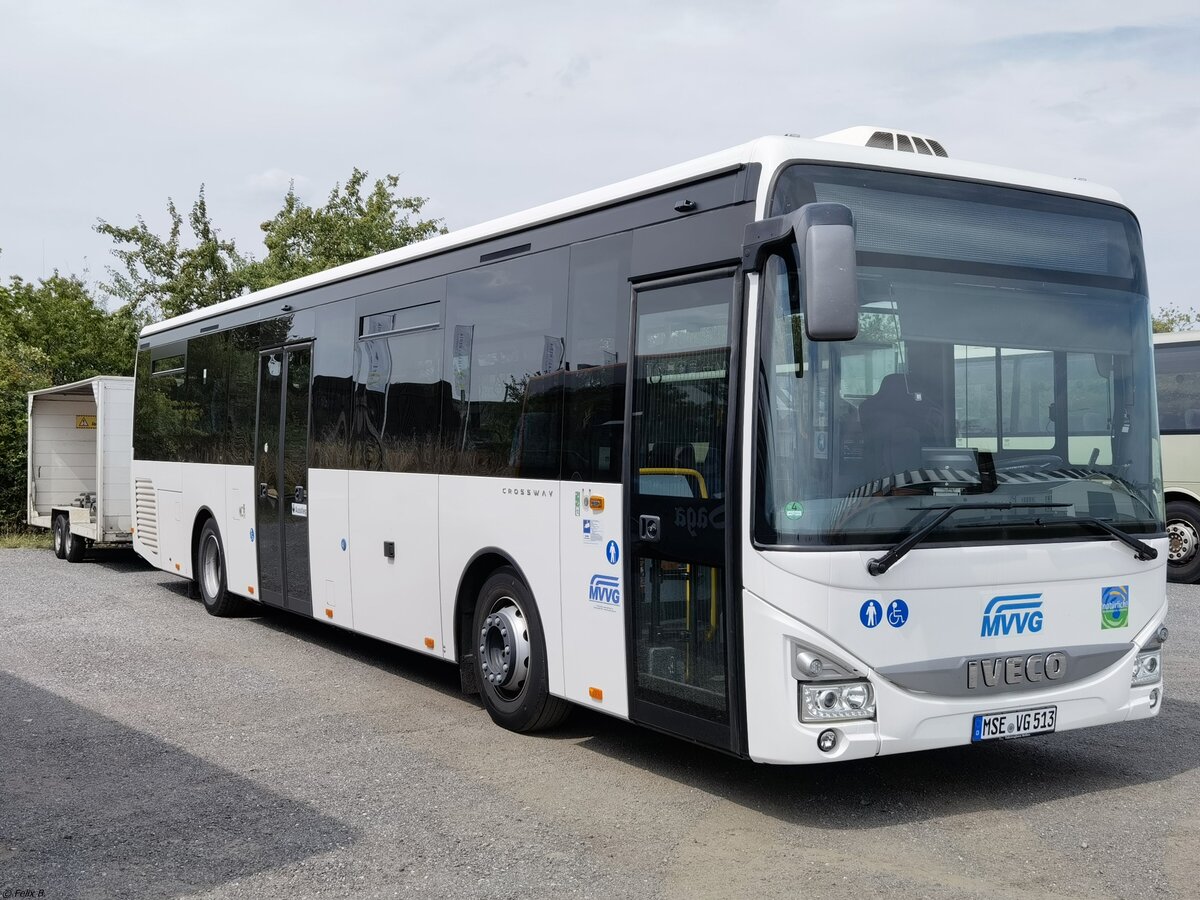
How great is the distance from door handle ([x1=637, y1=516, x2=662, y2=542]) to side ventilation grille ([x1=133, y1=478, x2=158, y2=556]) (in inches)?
402

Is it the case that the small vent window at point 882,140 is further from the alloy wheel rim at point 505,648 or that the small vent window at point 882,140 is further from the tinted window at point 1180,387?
the tinted window at point 1180,387

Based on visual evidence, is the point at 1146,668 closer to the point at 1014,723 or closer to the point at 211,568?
the point at 1014,723

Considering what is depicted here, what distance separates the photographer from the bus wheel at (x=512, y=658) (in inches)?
299

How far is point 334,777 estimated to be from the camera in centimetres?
689

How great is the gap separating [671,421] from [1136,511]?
93.8 inches

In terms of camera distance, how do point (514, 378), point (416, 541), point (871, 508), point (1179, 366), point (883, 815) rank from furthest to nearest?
point (1179, 366), point (416, 541), point (514, 378), point (883, 815), point (871, 508)

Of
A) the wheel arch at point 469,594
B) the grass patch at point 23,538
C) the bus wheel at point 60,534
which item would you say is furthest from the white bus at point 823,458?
the grass patch at point 23,538

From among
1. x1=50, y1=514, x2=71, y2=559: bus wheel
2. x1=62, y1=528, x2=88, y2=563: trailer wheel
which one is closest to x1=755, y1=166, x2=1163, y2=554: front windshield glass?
x1=62, y1=528, x2=88, y2=563: trailer wheel

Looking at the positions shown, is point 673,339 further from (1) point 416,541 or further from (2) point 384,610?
(2) point 384,610

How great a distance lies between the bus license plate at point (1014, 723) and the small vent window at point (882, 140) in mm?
2830

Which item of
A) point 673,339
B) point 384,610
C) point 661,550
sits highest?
point 673,339

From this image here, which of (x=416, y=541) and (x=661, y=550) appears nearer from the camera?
(x=661, y=550)

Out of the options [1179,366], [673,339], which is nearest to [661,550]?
[673,339]

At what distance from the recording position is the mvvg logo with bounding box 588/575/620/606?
6723mm
